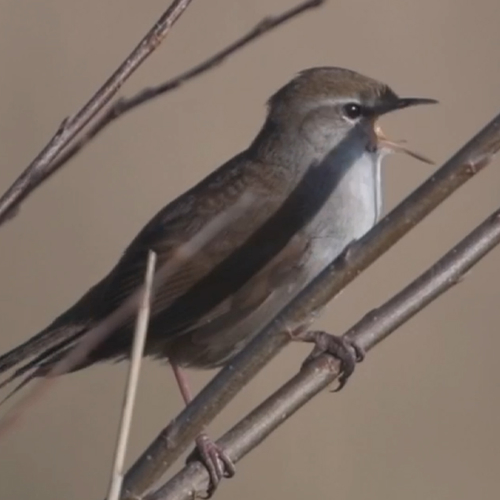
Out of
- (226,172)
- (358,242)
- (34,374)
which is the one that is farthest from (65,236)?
(358,242)

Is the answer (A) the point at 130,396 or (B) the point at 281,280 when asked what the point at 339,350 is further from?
(B) the point at 281,280

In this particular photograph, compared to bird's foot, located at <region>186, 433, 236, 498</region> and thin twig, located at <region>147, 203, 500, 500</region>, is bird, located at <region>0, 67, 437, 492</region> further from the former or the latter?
thin twig, located at <region>147, 203, 500, 500</region>

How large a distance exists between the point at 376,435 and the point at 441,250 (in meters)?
0.83

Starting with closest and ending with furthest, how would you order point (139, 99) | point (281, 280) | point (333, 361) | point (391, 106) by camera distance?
point (139, 99), point (333, 361), point (281, 280), point (391, 106)

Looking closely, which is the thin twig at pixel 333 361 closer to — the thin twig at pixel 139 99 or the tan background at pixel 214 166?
the thin twig at pixel 139 99

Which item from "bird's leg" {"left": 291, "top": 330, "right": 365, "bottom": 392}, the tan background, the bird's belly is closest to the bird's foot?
"bird's leg" {"left": 291, "top": 330, "right": 365, "bottom": 392}

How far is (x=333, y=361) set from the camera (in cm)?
221

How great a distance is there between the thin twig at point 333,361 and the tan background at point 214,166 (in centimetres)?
312

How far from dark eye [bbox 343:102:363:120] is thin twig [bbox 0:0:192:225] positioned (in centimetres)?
210

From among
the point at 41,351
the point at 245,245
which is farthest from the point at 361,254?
the point at 245,245

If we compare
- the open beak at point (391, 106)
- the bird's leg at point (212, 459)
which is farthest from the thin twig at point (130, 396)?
the open beak at point (391, 106)

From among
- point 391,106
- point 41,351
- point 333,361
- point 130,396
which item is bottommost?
point 130,396

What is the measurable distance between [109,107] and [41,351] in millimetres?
1680

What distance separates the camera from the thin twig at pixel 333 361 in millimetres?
2104
